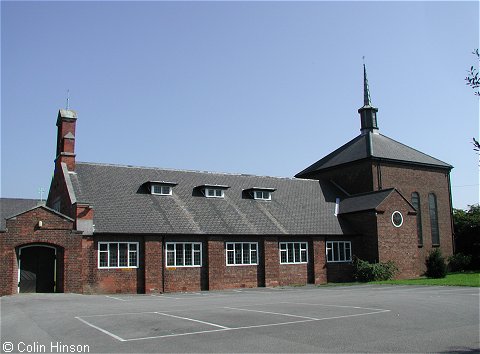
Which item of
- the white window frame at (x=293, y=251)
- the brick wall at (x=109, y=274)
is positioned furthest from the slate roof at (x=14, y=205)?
the white window frame at (x=293, y=251)

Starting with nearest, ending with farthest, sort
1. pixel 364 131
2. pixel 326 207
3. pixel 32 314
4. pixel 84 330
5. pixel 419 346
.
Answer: pixel 419 346 < pixel 84 330 < pixel 32 314 < pixel 326 207 < pixel 364 131

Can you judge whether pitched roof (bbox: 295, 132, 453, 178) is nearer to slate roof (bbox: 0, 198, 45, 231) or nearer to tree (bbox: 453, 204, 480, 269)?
tree (bbox: 453, 204, 480, 269)

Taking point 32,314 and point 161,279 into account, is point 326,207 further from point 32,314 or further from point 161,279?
point 32,314

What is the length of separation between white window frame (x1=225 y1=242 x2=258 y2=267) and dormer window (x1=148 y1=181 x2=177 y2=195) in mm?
5304

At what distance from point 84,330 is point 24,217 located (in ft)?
46.8

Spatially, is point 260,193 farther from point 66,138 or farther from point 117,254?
point 66,138

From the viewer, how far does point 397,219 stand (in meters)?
36.0

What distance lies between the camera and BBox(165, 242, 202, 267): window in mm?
28484

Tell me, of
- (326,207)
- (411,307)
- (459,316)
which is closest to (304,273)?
(326,207)

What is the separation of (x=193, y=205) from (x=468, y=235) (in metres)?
28.5

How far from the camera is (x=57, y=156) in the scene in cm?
3155

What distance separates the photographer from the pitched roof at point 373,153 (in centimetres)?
4094

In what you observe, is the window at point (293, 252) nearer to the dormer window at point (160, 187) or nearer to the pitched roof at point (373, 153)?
A: the dormer window at point (160, 187)

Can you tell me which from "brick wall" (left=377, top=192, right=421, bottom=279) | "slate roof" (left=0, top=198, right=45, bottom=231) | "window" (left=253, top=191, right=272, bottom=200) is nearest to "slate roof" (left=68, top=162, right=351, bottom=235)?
"window" (left=253, top=191, right=272, bottom=200)
